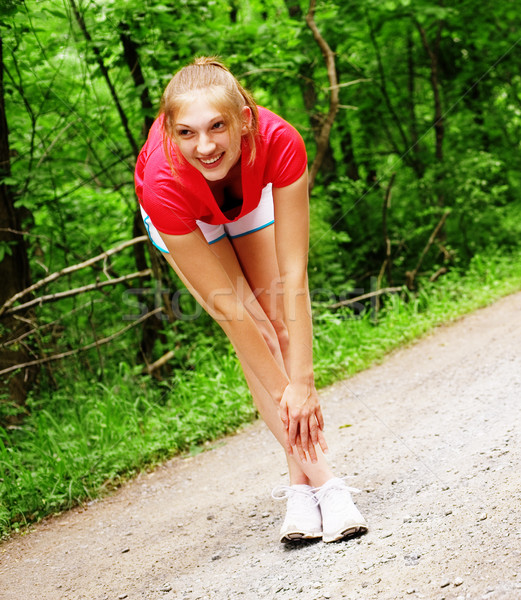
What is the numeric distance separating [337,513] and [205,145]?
4.40 ft

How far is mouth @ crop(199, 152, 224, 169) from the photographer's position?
201 cm

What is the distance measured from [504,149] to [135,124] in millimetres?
6242

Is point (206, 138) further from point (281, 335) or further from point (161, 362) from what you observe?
point (161, 362)

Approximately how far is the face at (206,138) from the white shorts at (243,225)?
37cm

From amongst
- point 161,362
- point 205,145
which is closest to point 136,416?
point 161,362

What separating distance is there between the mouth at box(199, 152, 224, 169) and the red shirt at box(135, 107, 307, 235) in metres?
0.06

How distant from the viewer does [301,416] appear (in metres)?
2.15

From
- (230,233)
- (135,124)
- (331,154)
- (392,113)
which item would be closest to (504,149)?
(392,113)

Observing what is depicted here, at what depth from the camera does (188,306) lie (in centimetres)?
640

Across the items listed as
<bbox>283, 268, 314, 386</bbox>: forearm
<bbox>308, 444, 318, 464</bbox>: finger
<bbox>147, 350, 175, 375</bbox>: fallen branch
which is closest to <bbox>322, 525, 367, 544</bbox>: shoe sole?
<bbox>308, 444, 318, 464</bbox>: finger

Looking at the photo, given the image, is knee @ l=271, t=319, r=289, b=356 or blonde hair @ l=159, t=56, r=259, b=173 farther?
knee @ l=271, t=319, r=289, b=356

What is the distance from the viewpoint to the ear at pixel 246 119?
2033 millimetres

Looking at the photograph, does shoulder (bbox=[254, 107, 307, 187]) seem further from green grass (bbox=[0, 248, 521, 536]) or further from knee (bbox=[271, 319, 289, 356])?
green grass (bbox=[0, 248, 521, 536])

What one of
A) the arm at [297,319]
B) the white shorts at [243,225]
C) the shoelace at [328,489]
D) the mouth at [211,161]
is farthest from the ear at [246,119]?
the shoelace at [328,489]
